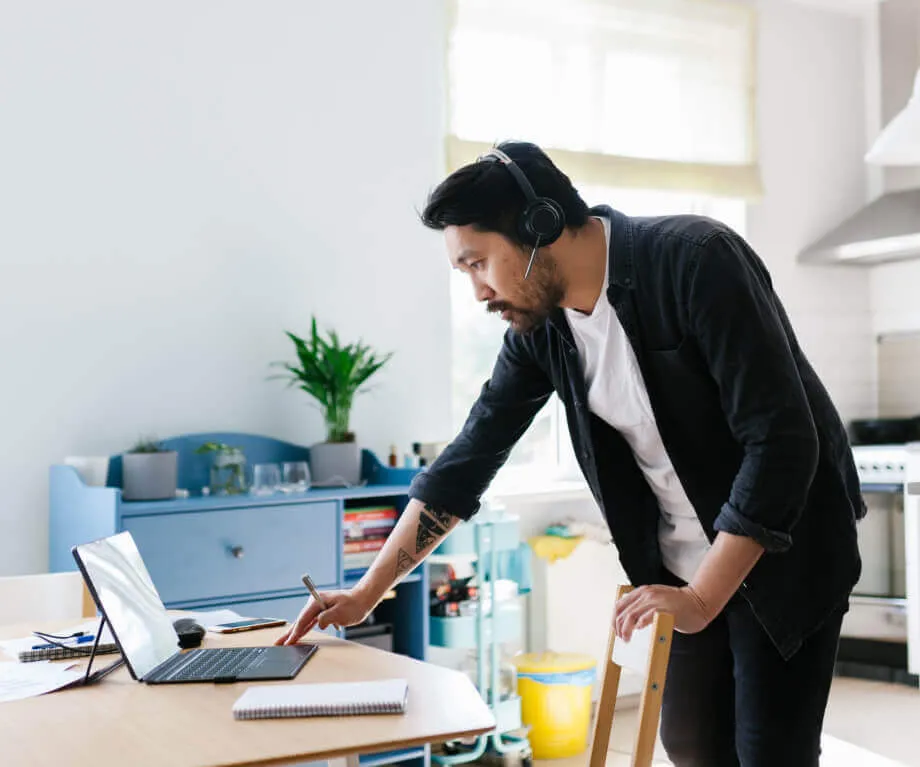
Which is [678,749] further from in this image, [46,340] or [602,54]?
[602,54]

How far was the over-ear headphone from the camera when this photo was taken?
1646 millimetres

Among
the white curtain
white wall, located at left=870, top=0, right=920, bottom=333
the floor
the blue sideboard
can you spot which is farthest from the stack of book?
white wall, located at left=870, top=0, right=920, bottom=333

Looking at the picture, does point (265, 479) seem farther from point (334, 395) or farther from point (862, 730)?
point (862, 730)

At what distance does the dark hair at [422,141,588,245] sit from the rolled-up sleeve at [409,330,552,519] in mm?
324

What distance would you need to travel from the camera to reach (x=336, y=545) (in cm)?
331

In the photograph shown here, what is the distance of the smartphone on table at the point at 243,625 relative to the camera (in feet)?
6.78

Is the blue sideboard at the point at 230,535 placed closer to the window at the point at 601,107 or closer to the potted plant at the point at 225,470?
the potted plant at the point at 225,470

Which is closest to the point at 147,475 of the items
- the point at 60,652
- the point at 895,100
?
the point at 60,652

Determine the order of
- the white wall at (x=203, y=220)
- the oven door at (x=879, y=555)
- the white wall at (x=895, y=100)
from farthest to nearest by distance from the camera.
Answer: the white wall at (x=895, y=100), the oven door at (x=879, y=555), the white wall at (x=203, y=220)

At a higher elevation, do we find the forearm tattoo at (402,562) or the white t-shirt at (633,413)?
the white t-shirt at (633,413)

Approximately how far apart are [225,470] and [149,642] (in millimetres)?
1576

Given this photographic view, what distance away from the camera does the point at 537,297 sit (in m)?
1.70

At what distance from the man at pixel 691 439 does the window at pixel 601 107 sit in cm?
240

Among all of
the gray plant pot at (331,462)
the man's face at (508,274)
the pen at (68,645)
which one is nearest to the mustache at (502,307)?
the man's face at (508,274)
